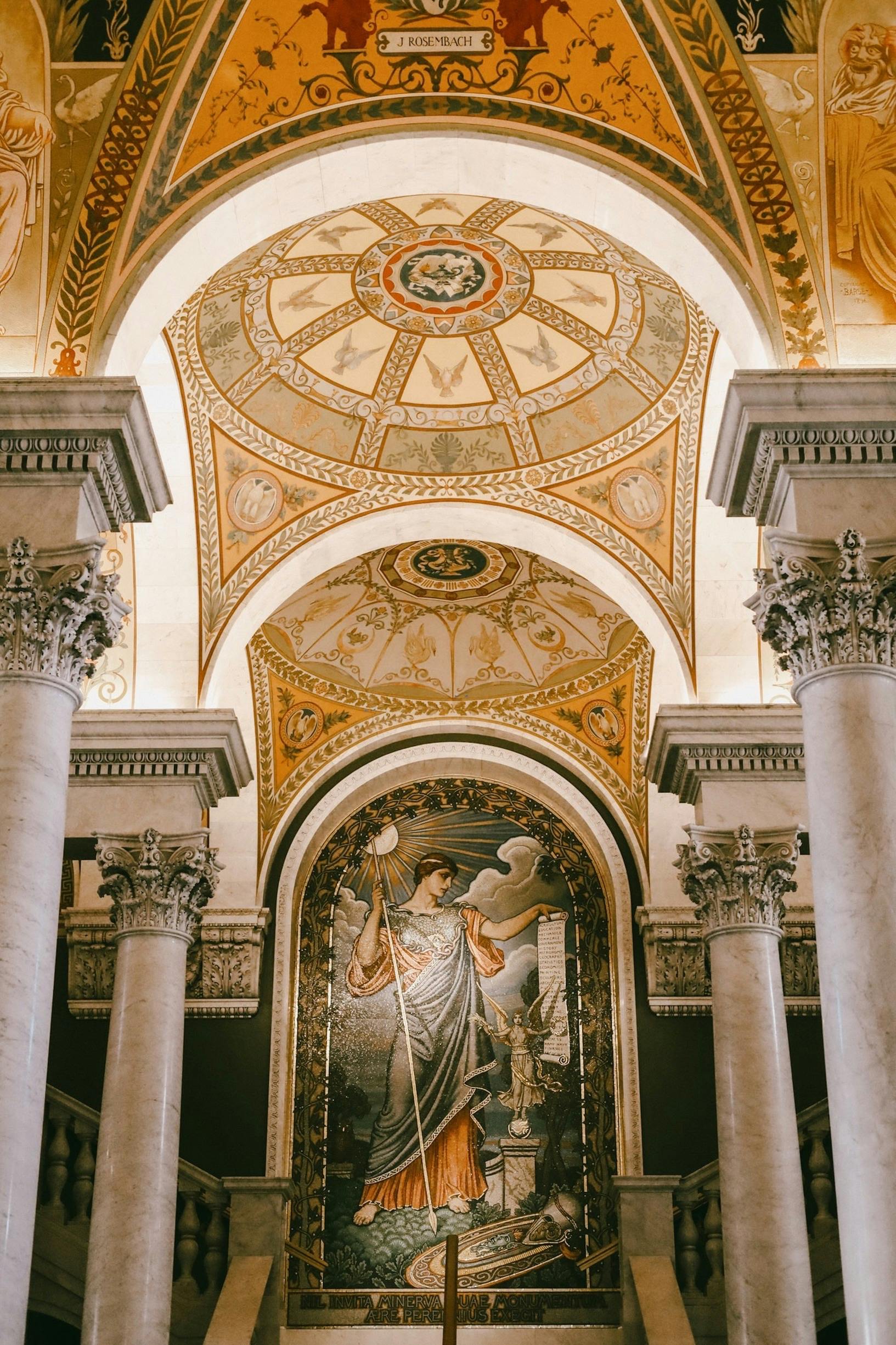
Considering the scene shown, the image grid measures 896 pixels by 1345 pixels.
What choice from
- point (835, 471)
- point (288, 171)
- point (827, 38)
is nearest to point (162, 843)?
Result: point (288, 171)

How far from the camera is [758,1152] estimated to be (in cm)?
954

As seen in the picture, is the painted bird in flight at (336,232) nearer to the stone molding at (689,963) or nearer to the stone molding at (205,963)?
the stone molding at (205,963)

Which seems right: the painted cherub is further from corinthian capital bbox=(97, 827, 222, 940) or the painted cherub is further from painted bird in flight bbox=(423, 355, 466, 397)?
painted bird in flight bbox=(423, 355, 466, 397)

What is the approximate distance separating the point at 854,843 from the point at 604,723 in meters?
8.90

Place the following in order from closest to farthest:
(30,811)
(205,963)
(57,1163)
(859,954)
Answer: (859,954) → (30,811) → (57,1163) → (205,963)

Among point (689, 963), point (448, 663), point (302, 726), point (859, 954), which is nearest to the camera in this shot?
point (859, 954)

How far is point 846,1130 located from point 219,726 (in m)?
5.79

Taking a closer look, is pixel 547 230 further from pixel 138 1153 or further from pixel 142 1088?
pixel 138 1153

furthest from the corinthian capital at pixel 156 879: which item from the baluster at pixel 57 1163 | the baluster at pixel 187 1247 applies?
the baluster at pixel 187 1247

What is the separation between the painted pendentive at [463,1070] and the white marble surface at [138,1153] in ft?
14.3

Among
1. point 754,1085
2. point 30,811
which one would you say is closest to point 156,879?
point 30,811

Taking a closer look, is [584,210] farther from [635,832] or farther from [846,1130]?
[635,832]

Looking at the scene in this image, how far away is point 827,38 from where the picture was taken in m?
8.27

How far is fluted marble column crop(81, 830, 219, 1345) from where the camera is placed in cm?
934
